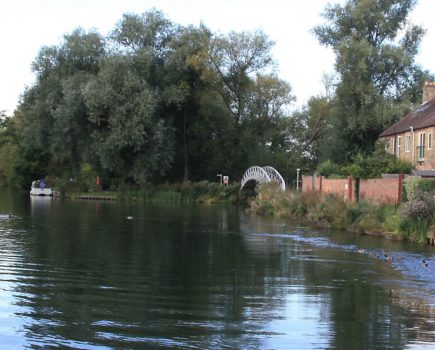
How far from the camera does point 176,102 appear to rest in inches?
2511

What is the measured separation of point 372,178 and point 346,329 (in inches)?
1020

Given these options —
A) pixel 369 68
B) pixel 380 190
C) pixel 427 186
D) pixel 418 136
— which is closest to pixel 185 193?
pixel 369 68

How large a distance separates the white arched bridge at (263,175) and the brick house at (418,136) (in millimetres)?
9938

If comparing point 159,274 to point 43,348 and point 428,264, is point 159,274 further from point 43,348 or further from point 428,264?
point 428,264

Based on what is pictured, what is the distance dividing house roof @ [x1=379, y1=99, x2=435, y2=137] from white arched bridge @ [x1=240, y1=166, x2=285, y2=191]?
397 inches

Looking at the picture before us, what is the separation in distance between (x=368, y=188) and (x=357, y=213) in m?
4.73

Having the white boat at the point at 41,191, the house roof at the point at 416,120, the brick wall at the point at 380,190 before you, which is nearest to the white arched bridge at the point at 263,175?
the house roof at the point at 416,120

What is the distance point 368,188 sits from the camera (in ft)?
118

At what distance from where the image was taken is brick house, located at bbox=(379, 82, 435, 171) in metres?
40.2

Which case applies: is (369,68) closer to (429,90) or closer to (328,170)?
(429,90)

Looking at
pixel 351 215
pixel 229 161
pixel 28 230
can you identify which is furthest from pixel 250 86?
pixel 28 230

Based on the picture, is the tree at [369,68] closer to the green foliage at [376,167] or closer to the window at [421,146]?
the window at [421,146]

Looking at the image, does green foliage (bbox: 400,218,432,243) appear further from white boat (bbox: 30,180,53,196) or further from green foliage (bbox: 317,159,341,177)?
white boat (bbox: 30,180,53,196)

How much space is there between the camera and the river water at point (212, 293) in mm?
10359
